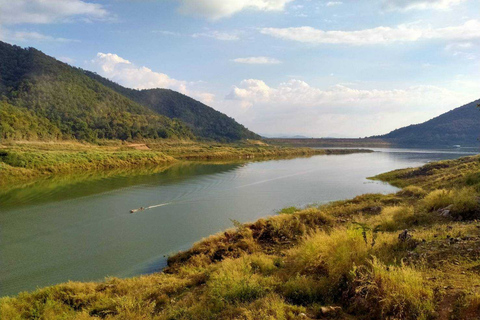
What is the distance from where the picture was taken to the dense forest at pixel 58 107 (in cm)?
6278

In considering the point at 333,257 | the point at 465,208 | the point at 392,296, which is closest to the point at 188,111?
the point at 465,208

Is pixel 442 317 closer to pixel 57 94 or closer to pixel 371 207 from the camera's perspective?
pixel 371 207

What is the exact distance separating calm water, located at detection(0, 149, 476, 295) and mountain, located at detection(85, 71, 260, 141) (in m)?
105

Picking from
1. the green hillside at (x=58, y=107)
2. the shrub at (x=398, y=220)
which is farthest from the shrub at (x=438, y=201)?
the green hillside at (x=58, y=107)

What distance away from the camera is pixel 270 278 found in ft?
22.9

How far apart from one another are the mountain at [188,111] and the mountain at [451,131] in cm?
9197

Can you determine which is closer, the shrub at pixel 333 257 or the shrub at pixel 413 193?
the shrub at pixel 333 257

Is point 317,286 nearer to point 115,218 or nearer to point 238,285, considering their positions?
point 238,285

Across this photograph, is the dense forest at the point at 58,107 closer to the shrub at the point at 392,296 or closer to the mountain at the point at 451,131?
the shrub at the point at 392,296

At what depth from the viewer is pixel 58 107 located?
81.2 metres

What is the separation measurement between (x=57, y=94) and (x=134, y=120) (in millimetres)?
23368

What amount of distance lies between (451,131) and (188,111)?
14675 centimetres

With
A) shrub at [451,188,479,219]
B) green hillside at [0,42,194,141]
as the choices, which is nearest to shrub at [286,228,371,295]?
shrub at [451,188,479,219]

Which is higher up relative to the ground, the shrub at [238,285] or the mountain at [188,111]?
the mountain at [188,111]
